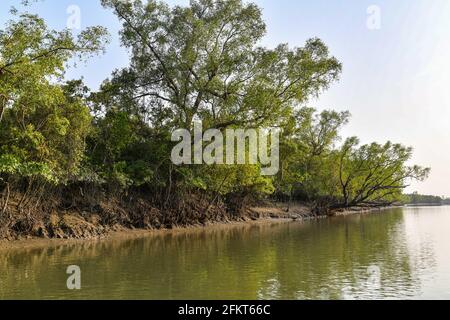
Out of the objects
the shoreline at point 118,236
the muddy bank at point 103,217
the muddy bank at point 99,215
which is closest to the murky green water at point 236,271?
the shoreline at point 118,236

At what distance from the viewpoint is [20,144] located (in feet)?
61.2

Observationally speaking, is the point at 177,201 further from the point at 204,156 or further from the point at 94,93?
the point at 94,93

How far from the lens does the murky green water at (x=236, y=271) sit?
1018 centimetres

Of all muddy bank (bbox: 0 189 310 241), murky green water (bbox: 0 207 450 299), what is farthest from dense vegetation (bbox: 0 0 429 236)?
murky green water (bbox: 0 207 450 299)

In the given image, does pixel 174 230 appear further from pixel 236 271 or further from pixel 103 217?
pixel 236 271

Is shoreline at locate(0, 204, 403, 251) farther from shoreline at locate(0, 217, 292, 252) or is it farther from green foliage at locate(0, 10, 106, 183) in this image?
green foliage at locate(0, 10, 106, 183)

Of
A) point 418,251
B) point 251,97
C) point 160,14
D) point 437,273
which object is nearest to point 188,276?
point 437,273

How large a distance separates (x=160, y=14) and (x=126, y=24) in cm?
233

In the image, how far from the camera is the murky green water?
33.4 feet

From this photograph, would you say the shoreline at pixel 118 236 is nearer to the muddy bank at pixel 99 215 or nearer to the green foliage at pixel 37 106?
the muddy bank at pixel 99 215

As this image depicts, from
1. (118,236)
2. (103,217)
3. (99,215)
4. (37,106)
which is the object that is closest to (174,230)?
(118,236)

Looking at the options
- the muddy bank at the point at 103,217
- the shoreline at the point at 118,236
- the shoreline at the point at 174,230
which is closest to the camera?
the shoreline at the point at 118,236

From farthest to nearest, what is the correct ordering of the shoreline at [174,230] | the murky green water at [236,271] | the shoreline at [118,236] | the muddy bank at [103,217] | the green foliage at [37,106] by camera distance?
the muddy bank at [103,217]
the shoreline at [174,230]
the shoreline at [118,236]
the green foliage at [37,106]
the murky green water at [236,271]

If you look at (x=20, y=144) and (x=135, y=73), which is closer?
(x=20, y=144)
